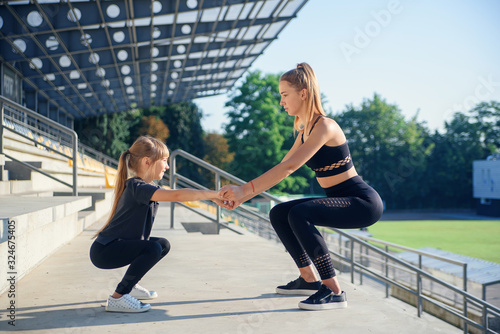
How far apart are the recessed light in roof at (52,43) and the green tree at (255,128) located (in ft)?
→ 102

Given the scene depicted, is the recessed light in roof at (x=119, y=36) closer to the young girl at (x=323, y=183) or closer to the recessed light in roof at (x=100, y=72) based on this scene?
the recessed light in roof at (x=100, y=72)

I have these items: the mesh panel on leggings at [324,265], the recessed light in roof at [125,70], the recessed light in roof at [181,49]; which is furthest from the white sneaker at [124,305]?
the recessed light in roof at [125,70]

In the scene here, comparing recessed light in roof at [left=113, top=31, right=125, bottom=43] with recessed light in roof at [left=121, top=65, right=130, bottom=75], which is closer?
recessed light in roof at [left=113, top=31, right=125, bottom=43]

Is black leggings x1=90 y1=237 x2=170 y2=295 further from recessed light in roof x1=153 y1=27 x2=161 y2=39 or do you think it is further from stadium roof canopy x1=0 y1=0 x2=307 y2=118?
recessed light in roof x1=153 y1=27 x2=161 y2=39

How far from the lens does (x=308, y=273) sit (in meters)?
3.87

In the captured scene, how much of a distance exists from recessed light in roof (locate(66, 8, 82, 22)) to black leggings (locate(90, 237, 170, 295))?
1496 centimetres

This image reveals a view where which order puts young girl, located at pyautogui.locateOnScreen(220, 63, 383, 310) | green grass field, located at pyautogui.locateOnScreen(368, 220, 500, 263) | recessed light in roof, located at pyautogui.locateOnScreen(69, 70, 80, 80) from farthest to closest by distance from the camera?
green grass field, located at pyautogui.locateOnScreen(368, 220, 500, 263)
recessed light in roof, located at pyautogui.locateOnScreen(69, 70, 80, 80)
young girl, located at pyautogui.locateOnScreen(220, 63, 383, 310)

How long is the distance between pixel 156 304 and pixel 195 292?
465 millimetres

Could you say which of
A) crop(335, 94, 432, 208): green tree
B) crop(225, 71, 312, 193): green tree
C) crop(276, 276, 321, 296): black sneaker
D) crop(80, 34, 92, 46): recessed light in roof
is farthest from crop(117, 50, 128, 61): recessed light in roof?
crop(335, 94, 432, 208): green tree

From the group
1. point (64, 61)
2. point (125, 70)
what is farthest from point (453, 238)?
point (64, 61)

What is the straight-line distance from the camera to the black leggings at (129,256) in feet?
11.0

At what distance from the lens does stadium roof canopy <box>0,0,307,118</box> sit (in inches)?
664

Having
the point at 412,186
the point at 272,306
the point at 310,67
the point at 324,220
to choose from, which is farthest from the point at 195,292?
the point at 412,186

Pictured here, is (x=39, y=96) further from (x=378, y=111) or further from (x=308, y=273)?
(x=378, y=111)
